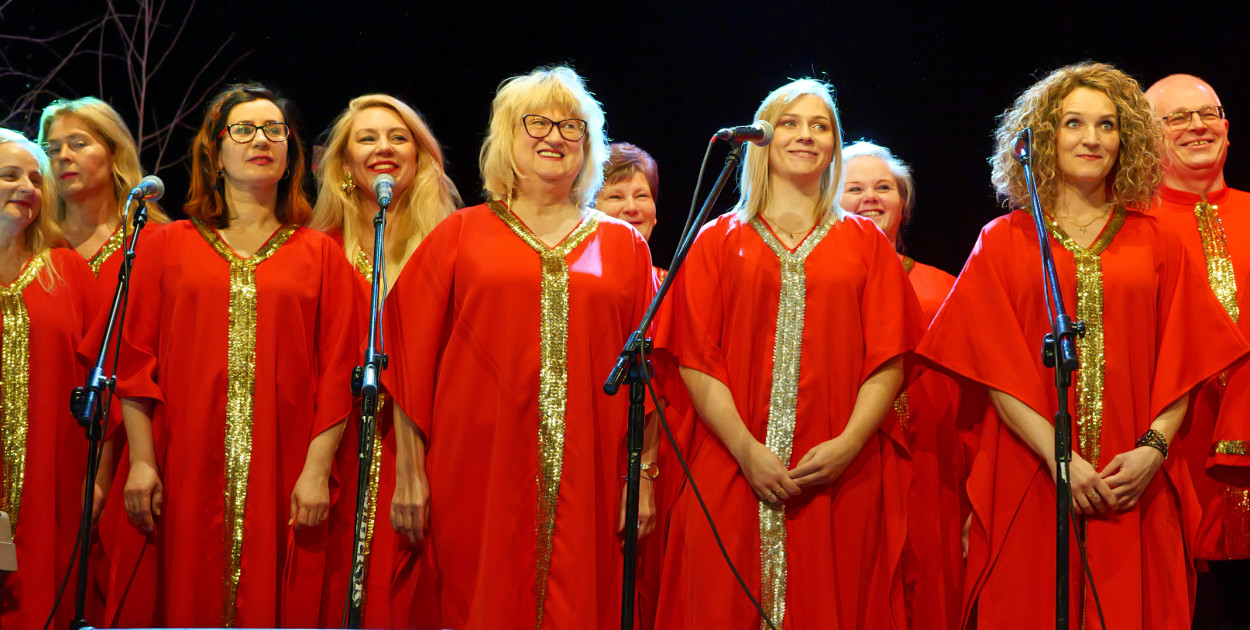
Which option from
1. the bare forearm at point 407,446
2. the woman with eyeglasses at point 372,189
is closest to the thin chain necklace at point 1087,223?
the bare forearm at point 407,446

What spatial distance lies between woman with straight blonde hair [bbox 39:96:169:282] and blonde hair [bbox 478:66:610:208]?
4.96ft

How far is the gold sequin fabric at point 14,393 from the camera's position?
3939mm

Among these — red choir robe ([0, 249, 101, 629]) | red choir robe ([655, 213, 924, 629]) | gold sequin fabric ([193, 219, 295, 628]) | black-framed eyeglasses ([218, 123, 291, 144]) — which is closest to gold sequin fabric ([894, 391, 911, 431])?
red choir robe ([655, 213, 924, 629])

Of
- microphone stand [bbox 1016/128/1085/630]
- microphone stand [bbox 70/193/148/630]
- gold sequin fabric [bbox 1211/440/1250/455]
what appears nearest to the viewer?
microphone stand [bbox 1016/128/1085/630]

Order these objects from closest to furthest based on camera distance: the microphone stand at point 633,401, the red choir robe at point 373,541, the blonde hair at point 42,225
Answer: the microphone stand at point 633,401, the red choir robe at point 373,541, the blonde hair at point 42,225

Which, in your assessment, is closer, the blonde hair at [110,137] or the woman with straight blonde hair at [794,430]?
the woman with straight blonde hair at [794,430]

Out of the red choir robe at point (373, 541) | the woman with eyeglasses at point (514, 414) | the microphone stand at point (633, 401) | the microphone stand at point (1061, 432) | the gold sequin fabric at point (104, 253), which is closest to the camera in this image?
the microphone stand at point (1061, 432)

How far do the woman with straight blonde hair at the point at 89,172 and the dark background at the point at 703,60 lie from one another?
96 cm

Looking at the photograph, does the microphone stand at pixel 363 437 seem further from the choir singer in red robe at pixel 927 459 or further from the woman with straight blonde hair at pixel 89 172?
the woman with straight blonde hair at pixel 89 172

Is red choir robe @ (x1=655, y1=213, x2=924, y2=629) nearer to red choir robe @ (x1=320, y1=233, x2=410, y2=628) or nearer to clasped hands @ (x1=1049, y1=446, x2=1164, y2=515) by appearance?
clasped hands @ (x1=1049, y1=446, x2=1164, y2=515)

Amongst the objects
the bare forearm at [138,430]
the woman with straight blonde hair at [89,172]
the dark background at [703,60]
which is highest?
the dark background at [703,60]

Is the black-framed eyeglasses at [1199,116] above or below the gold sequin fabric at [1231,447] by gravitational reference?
above

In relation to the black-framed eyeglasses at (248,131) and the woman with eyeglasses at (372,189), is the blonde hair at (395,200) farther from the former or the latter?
the black-framed eyeglasses at (248,131)

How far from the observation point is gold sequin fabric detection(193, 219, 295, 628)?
3.74m
